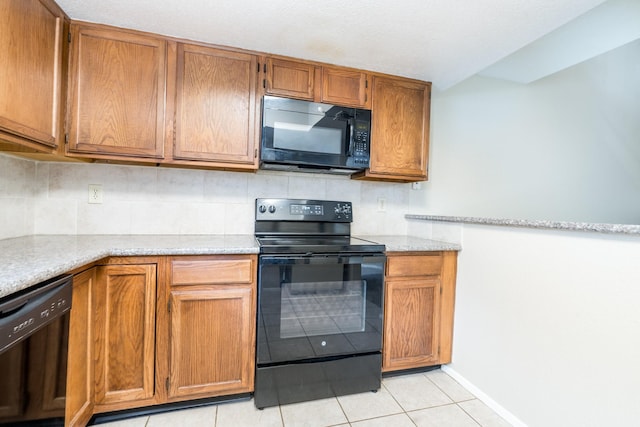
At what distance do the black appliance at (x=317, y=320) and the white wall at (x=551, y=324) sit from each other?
0.63 metres

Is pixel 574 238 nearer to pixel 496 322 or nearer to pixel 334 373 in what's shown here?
pixel 496 322

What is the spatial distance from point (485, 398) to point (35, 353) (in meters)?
2.17

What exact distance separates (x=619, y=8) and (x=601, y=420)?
2.32 meters

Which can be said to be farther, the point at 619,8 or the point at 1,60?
the point at 619,8

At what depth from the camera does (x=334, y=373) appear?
5.63ft

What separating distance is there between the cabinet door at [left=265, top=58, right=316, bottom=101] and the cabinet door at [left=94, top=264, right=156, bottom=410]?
4.18 ft

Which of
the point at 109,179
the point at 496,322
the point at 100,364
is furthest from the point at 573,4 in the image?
the point at 100,364

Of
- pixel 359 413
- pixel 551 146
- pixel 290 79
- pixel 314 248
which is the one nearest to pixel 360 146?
pixel 290 79

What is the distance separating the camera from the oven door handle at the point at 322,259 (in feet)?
5.23

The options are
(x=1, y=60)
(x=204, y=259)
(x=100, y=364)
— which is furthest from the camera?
(x=204, y=259)

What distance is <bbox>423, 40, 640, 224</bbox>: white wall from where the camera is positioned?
267cm

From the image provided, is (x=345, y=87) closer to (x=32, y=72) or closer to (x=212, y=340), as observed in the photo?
(x=32, y=72)

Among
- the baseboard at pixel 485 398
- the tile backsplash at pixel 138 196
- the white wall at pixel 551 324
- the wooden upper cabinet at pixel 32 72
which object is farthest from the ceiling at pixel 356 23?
the baseboard at pixel 485 398

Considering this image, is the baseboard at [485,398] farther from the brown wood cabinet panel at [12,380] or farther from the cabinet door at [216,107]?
the brown wood cabinet panel at [12,380]
